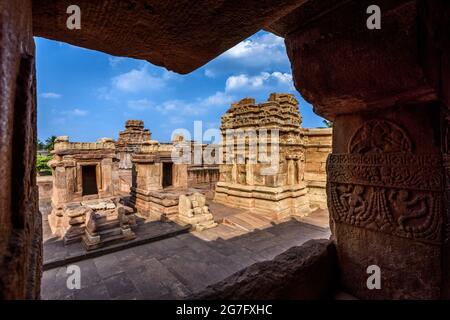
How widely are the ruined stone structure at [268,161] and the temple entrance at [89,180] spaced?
4.70m

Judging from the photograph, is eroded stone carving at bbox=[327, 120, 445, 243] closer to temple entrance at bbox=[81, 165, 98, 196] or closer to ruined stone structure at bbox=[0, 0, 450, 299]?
ruined stone structure at bbox=[0, 0, 450, 299]

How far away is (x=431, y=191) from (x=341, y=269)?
0.94 metres

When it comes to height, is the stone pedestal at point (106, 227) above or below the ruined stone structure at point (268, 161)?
below

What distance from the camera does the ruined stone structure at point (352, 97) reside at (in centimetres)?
101

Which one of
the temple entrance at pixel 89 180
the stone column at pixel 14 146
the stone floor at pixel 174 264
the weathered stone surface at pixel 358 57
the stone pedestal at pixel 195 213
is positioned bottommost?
the stone floor at pixel 174 264

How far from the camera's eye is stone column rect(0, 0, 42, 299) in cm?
55

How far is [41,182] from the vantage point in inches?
408

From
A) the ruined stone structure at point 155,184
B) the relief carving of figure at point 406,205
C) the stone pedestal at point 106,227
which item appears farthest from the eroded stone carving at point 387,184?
the ruined stone structure at point 155,184

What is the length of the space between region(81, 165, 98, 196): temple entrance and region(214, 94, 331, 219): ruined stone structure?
470 centimetres

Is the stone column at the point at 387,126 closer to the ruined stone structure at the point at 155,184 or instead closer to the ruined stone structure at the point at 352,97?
the ruined stone structure at the point at 352,97

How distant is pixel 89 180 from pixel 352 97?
919cm

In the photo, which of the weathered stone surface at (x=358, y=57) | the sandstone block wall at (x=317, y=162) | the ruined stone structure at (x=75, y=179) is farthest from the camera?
the sandstone block wall at (x=317, y=162)

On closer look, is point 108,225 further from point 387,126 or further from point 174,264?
point 387,126
